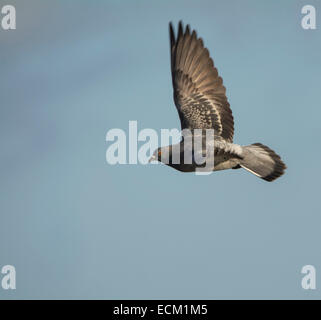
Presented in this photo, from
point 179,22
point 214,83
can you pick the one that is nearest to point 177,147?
point 214,83

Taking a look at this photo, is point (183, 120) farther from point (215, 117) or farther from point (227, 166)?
point (227, 166)

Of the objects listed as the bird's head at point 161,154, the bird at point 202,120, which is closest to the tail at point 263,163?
the bird at point 202,120

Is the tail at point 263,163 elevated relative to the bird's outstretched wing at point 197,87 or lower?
lower

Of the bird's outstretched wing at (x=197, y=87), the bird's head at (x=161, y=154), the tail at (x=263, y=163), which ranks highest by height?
the bird's outstretched wing at (x=197, y=87)

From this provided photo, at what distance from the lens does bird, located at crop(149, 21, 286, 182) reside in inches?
496

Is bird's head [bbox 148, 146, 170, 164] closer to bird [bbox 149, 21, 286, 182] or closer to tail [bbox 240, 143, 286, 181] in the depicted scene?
bird [bbox 149, 21, 286, 182]

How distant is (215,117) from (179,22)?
9.24ft

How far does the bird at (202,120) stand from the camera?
496 inches

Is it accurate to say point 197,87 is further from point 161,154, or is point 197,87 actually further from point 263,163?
point 263,163

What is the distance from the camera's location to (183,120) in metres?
13.9

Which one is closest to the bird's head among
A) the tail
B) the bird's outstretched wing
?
the bird's outstretched wing

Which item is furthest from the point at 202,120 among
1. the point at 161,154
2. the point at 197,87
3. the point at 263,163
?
the point at 263,163

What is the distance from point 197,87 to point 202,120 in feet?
4.24

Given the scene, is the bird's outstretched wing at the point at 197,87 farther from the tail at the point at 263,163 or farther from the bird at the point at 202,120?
the tail at the point at 263,163
